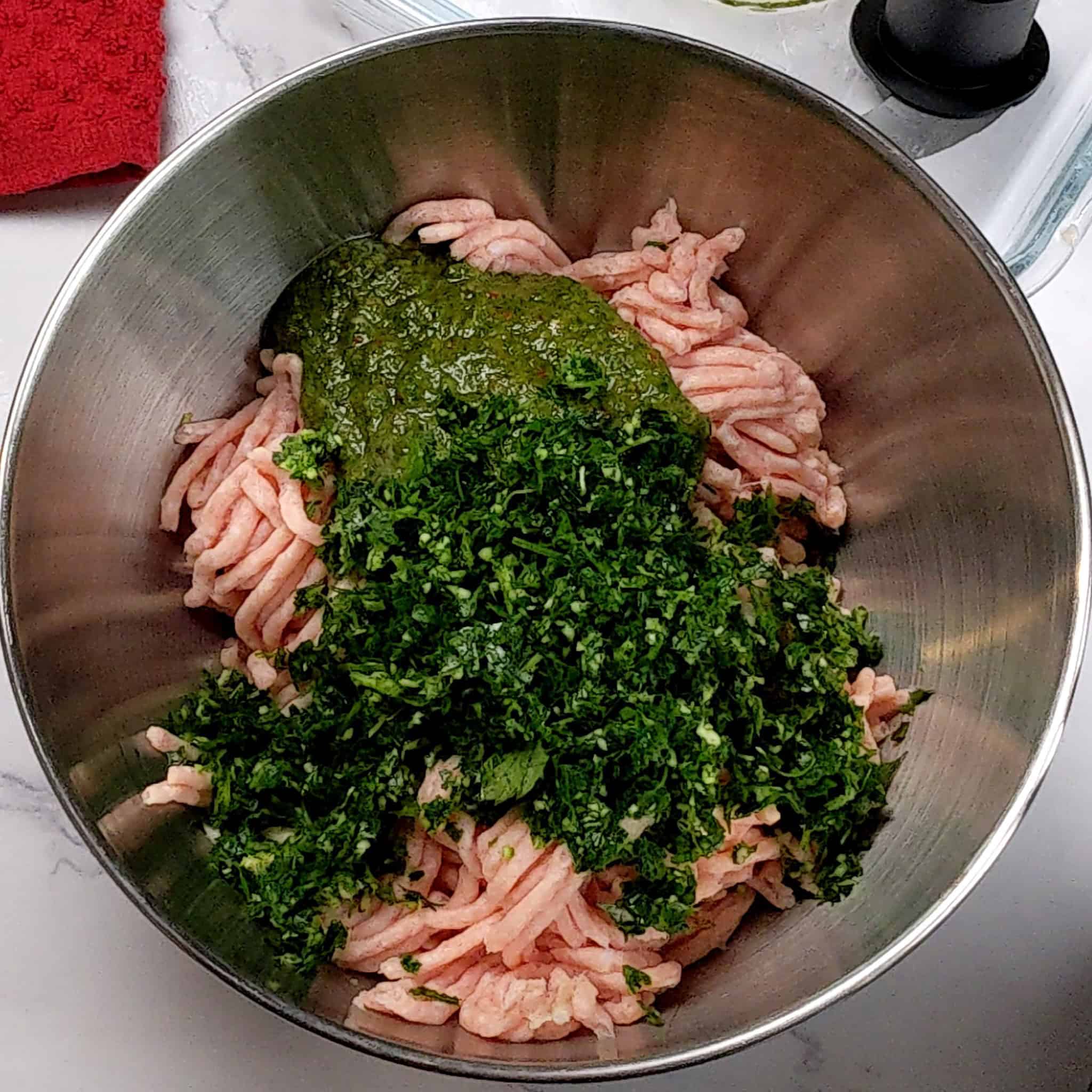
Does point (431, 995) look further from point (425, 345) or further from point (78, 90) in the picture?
Result: point (78, 90)

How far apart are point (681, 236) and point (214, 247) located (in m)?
0.95

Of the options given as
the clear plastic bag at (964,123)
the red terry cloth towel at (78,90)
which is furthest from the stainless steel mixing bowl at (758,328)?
the clear plastic bag at (964,123)

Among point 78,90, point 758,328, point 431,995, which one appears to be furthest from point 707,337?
point 78,90

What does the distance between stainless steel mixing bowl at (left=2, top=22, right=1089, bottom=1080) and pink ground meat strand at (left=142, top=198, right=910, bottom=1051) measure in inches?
2.1

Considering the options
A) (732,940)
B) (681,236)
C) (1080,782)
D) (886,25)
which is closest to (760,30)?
(886,25)

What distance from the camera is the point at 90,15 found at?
114 inches

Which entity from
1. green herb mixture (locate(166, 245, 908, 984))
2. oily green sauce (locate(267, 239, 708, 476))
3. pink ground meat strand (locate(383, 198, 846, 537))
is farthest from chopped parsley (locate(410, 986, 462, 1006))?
pink ground meat strand (locate(383, 198, 846, 537))

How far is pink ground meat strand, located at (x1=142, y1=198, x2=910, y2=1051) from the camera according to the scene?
2.06 m

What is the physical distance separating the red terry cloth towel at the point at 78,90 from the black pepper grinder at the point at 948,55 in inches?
70.5

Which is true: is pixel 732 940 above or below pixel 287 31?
below

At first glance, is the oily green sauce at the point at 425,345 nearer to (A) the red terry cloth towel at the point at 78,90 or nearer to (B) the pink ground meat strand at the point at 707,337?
(B) the pink ground meat strand at the point at 707,337

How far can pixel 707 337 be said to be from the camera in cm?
249

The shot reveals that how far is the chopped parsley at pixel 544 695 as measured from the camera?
204 centimetres

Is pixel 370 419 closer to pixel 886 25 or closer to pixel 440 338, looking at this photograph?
pixel 440 338
